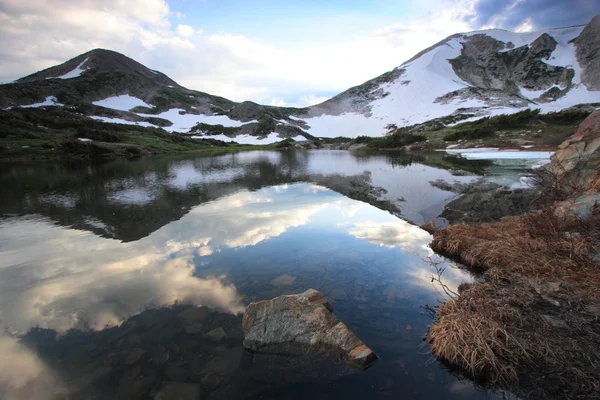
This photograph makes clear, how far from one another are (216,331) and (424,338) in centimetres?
396

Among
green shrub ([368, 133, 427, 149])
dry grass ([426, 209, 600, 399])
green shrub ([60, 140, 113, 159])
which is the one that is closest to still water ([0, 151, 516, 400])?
dry grass ([426, 209, 600, 399])

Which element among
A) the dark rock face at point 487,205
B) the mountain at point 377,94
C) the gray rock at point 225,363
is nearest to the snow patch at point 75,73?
the mountain at point 377,94

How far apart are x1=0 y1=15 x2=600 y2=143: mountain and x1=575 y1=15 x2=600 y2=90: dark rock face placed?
0.43 metres

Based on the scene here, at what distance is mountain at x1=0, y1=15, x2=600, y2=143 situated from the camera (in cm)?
11800

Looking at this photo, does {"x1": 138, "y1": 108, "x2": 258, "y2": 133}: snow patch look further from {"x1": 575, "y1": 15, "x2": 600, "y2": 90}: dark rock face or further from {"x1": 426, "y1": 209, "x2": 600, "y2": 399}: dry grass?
{"x1": 575, "y1": 15, "x2": 600, "y2": 90}: dark rock face

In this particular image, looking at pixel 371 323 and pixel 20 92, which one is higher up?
pixel 20 92

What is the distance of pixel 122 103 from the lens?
131 metres

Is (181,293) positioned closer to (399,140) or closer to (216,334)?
(216,334)

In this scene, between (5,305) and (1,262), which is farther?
(1,262)

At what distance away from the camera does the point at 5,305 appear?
6520 mm

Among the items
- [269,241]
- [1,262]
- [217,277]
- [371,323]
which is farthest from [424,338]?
[1,262]

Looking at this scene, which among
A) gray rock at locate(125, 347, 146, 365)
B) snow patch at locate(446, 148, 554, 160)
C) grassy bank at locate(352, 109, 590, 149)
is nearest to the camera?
gray rock at locate(125, 347, 146, 365)

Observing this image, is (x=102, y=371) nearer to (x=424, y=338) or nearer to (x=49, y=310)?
(x=49, y=310)

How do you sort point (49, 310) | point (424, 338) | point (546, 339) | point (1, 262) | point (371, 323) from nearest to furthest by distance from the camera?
1. point (546, 339)
2. point (424, 338)
3. point (371, 323)
4. point (49, 310)
5. point (1, 262)
